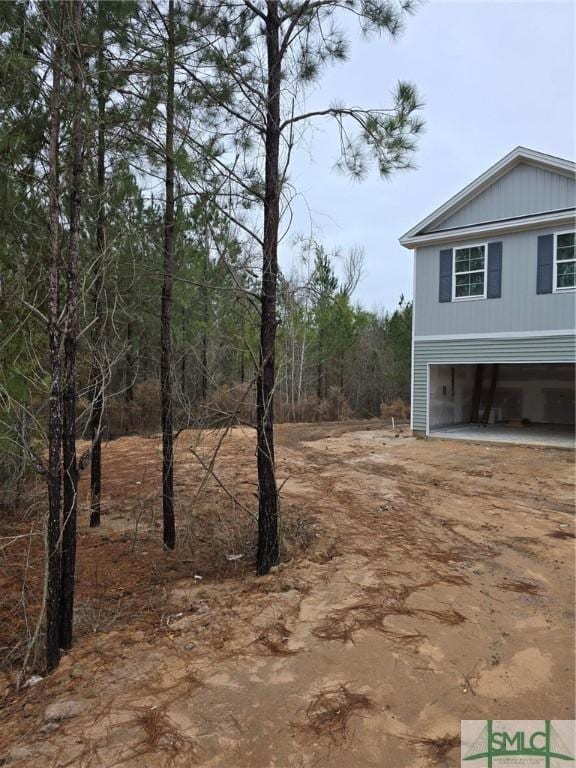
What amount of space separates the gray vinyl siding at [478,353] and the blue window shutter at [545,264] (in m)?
1.12

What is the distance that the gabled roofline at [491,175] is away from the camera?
1012cm

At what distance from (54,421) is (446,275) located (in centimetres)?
1098

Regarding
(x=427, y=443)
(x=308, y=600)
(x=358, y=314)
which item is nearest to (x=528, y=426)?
(x=427, y=443)

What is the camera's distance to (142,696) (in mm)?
2369

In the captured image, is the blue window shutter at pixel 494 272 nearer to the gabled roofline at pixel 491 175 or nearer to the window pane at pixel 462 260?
the window pane at pixel 462 260

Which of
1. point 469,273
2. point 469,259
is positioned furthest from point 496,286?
point 469,259

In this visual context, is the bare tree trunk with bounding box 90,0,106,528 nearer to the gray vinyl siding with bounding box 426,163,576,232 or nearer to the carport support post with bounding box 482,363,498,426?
the gray vinyl siding with bounding box 426,163,576,232

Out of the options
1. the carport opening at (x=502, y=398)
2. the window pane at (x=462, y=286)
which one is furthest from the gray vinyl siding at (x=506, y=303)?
the carport opening at (x=502, y=398)

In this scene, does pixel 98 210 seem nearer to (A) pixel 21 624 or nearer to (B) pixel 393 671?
(A) pixel 21 624

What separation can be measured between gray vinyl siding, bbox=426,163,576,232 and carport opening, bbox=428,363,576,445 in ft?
12.7

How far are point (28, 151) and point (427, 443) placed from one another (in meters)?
9.89

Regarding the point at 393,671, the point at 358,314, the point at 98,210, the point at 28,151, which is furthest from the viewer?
the point at 358,314

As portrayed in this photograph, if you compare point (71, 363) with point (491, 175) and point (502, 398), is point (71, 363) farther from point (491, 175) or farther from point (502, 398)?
point (502, 398)

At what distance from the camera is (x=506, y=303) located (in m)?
10.9
